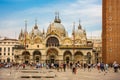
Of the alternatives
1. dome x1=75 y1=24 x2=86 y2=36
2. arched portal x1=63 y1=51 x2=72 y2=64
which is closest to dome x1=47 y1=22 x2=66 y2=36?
dome x1=75 y1=24 x2=86 y2=36

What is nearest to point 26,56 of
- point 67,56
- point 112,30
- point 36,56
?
point 36,56

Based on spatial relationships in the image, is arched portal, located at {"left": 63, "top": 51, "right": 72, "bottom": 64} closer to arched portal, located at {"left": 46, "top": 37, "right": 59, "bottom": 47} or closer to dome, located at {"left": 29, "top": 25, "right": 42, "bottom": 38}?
arched portal, located at {"left": 46, "top": 37, "right": 59, "bottom": 47}

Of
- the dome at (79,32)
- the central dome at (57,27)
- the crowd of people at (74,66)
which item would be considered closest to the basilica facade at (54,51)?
the central dome at (57,27)

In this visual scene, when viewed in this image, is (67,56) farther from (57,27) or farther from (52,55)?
(57,27)

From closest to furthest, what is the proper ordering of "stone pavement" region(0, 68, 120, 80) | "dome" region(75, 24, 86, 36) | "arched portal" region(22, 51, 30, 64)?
"stone pavement" region(0, 68, 120, 80) → "arched portal" region(22, 51, 30, 64) → "dome" region(75, 24, 86, 36)

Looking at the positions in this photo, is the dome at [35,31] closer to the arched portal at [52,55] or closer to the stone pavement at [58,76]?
the arched portal at [52,55]

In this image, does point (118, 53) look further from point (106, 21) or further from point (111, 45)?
point (106, 21)

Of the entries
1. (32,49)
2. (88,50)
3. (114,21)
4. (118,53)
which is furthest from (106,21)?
(32,49)

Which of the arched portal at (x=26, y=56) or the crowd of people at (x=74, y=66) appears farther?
the arched portal at (x=26, y=56)

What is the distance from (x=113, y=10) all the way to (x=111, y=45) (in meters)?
7.77

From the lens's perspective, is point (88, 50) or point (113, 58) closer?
point (113, 58)

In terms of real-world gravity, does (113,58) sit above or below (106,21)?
below

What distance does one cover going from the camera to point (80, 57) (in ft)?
324

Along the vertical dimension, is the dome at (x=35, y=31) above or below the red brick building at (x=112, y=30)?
above
